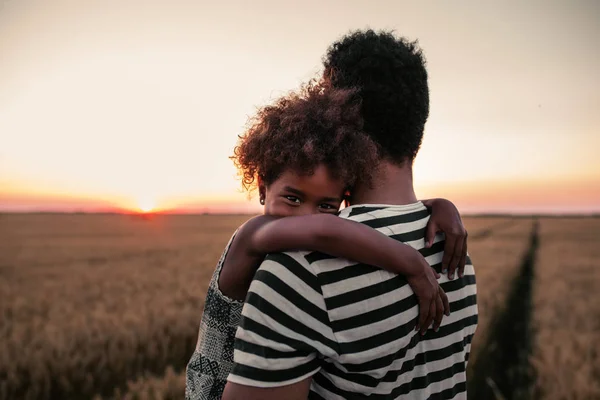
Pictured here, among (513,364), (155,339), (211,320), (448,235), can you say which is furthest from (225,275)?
(513,364)

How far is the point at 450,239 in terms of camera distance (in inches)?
64.8

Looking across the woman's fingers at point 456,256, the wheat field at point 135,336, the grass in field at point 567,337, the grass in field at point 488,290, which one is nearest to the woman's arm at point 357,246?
the woman's fingers at point 456,256

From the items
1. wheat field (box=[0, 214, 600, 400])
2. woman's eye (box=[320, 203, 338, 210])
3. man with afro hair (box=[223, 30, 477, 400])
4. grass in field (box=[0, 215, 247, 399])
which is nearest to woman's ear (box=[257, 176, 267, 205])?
woman's eye (box=[320, 203, 338, 210])

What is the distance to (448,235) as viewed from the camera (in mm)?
1654

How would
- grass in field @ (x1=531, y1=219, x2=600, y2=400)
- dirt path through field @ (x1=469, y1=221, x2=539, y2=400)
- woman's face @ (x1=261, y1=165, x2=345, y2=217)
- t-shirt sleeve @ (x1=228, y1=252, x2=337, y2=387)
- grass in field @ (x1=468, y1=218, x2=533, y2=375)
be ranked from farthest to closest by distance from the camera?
grass in field @ (x1=468, y1=218, x2=533, y2=375), dirt path through field @ (x1=469, y1=221, x2=539, y2=400), grass in field @ (x1=531, y1=219, x2=600, y2=400), woman's face @ (x1=261, y1=165, x2=345, y2=217), t-shirt sleeve @ (x1=228, y1=252, x2=337, y2=387)

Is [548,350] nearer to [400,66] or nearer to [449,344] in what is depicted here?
[449,344]

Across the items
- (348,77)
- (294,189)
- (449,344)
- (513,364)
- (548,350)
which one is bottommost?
(513,364)

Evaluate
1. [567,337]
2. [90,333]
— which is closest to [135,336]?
[90,333]

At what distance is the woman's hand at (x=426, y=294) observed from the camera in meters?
1.48

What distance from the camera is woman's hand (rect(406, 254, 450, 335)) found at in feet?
4.86

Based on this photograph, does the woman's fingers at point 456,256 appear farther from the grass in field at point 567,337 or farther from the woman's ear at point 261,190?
the grass in field at point 567,337

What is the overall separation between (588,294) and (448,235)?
33.8ft

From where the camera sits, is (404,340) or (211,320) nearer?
(404,340)

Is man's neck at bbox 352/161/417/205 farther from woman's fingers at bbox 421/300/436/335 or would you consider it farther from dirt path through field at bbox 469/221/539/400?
dirt path through field at bbox 469/221/539/400
